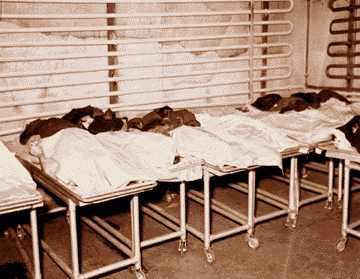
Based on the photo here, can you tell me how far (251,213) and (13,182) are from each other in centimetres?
168

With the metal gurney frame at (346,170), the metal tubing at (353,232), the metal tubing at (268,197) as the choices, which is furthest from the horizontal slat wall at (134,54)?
the metal tubing at (353,232)

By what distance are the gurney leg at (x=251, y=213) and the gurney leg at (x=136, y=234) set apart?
0.91 m

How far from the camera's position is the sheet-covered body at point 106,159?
2.71 metres

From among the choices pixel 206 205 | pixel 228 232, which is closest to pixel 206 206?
pixel 206 205

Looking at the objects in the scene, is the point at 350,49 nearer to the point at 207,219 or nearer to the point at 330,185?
the point at 330,185

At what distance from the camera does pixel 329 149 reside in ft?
11.4

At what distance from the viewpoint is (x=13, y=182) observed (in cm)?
270

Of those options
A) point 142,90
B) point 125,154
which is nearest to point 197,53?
point 142,90

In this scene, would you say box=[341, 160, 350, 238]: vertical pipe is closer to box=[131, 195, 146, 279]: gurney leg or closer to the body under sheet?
the body under sheet

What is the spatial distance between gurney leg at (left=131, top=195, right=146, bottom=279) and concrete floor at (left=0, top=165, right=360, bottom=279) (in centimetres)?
15

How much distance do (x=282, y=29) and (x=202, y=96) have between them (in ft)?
4.52

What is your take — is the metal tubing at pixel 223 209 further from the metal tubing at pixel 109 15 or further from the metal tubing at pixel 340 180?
the metal tubing at pixel 109 15

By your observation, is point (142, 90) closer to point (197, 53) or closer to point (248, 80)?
point (197, 53)

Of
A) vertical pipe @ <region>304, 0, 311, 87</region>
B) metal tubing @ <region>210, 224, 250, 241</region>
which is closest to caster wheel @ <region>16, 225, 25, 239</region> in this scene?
metal tubing @ <region>210, 224, 250, 241</region>
